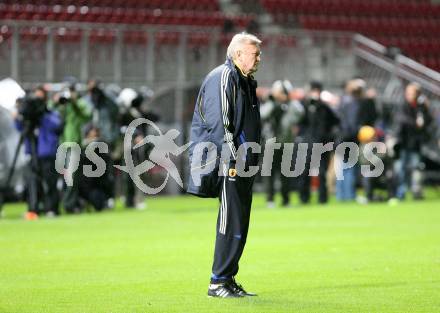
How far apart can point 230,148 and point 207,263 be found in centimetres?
324

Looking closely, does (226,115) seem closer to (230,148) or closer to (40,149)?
(230,148)

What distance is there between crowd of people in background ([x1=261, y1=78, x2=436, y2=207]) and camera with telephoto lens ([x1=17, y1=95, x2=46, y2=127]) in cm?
510

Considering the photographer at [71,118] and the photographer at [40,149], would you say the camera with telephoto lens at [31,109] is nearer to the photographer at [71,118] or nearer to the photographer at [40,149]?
the photographer at [40,149]

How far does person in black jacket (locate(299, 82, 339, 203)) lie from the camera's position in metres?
24.0

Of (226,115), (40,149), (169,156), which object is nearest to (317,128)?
(169,156)

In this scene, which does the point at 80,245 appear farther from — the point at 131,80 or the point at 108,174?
the point at 131,80

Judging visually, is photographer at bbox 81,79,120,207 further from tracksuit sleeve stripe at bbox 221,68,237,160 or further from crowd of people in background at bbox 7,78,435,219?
tracksuit sleeve stripe at bbox 221,68,237,160

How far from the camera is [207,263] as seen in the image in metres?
12.6

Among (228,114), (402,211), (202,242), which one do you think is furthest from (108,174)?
(228,114)

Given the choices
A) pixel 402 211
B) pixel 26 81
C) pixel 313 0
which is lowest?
pixel 402 211

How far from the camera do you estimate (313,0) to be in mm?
35094

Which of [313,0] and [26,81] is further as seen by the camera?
[313,0]

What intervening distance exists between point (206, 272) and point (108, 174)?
11143 millimetres

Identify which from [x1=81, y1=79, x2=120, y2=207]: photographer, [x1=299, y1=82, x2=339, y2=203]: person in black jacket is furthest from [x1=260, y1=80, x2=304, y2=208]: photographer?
[x1=81, y1=79, x2=120, y2=207]: photographer
